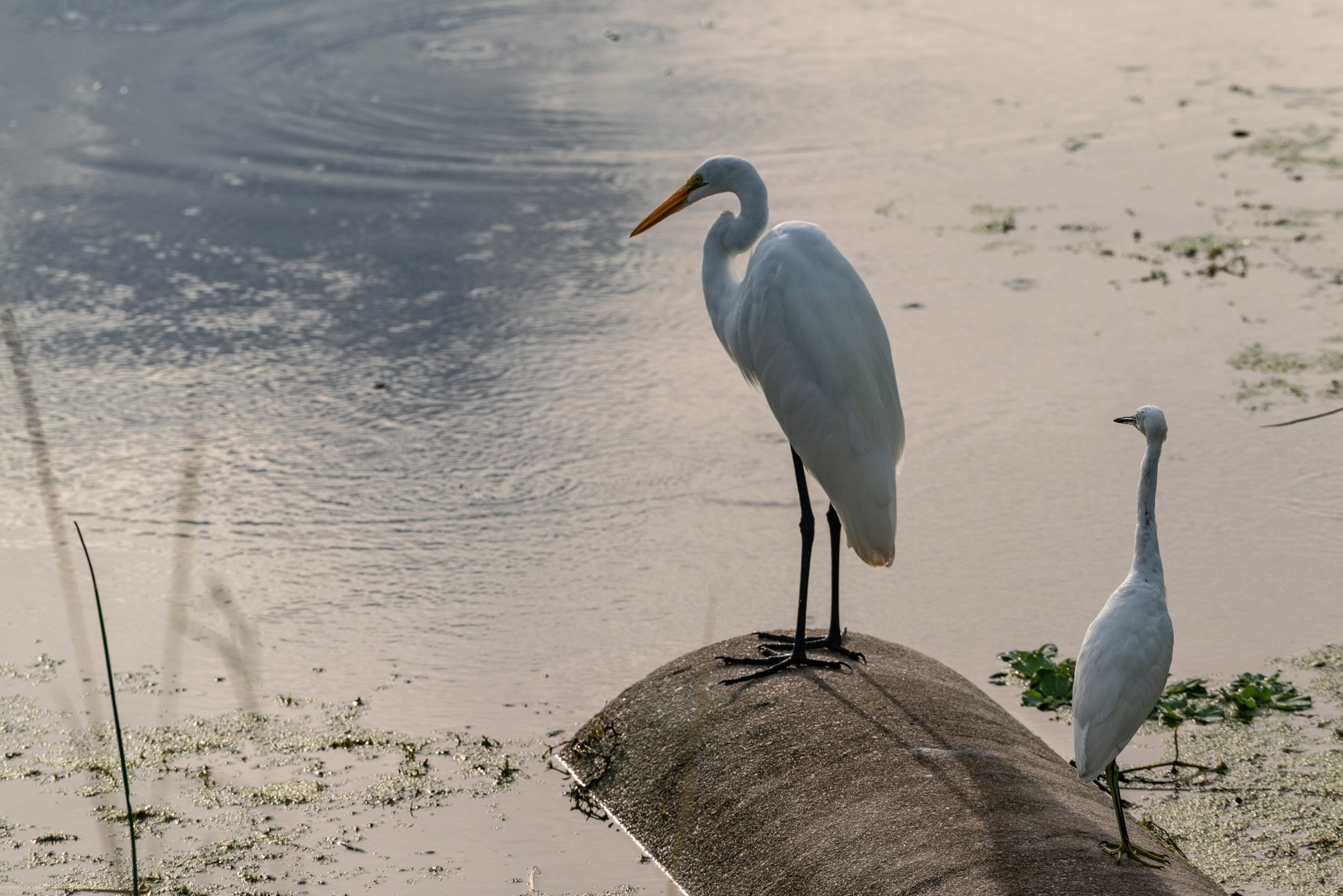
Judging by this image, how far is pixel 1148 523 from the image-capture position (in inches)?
117

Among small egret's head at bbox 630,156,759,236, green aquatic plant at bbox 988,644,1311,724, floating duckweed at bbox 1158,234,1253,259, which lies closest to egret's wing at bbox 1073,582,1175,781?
green aquatic plant at bbox 988,644,1311,724

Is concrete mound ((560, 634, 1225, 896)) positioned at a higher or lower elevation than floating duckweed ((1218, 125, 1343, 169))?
lower

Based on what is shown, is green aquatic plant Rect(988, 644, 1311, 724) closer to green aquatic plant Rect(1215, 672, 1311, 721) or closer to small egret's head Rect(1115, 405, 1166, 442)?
green aquatic plant Rect(1215, 672, 1311, 721)

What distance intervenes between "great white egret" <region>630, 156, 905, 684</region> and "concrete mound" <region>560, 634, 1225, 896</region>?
0.16m

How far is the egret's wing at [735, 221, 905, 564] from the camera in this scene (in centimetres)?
375

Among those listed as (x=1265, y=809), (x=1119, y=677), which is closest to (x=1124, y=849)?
(x=1119, y=677)

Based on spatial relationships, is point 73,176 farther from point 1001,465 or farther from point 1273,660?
point 1273,660

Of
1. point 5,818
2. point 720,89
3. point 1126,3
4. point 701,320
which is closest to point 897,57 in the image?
point 720,89

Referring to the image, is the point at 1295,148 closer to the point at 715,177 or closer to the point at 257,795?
the point at 715,177

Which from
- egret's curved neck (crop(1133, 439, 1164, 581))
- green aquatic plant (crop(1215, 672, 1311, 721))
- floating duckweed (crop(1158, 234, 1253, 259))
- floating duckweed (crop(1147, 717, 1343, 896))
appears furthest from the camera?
A: floating duckweed (crop(1158, 234, 1253, 259))

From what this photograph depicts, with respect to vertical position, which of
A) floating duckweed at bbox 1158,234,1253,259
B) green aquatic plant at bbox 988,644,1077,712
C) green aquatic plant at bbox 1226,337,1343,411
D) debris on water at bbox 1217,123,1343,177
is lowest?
green aquatic plant at bbox 988,644,1077,712

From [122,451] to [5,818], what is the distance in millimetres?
2295

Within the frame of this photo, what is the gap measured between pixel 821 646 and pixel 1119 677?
1139 millimetres

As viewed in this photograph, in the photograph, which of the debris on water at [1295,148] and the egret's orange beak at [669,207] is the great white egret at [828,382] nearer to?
the egret's orange beak at [669,207]
